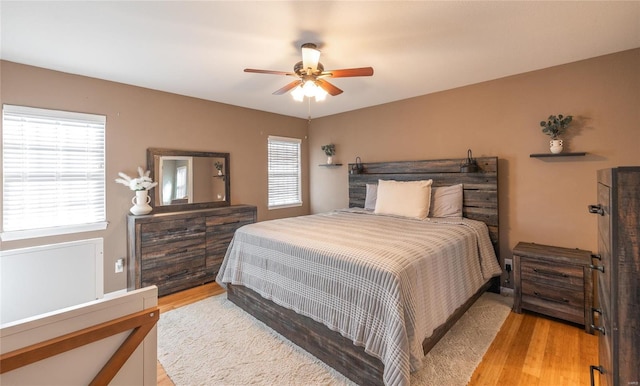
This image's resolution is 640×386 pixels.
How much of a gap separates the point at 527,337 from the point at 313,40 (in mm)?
3016

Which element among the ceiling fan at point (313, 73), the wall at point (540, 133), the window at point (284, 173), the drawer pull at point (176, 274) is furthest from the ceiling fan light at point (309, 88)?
the drawer pull at point (176, 274)

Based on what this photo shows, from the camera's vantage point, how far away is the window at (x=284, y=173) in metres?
4.80

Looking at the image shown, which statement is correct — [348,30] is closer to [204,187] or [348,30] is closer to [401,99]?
[401,99]

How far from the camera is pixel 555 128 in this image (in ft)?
8.82

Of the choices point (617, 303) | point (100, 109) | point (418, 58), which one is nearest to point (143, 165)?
point (100, 109)

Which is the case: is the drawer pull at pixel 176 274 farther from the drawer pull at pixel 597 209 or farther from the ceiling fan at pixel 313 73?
the drawer pull at pixel 597 209

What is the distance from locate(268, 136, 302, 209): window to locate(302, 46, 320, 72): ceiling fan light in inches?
101

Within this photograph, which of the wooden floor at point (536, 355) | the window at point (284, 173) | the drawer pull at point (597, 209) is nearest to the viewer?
the drawer pull at point (597, 209)

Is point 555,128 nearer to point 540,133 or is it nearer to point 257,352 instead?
point 540,133

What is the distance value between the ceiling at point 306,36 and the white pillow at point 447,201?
1285 millimetres

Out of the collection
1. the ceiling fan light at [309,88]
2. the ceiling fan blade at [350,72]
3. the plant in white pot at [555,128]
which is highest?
the ceiling fan blade at [350,72]

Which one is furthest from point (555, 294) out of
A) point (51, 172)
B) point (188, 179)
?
point (51, 172)

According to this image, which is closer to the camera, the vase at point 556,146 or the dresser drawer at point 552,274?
the dresser drawer at point 552,274

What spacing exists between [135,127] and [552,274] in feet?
15.2
